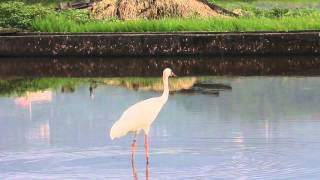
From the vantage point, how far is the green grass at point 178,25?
25016mm

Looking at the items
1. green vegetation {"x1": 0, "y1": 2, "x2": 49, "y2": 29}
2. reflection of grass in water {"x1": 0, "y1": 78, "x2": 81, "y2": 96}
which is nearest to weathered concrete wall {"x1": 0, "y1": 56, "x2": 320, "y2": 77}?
reflection of grass in water {"x1": 0, "y1": 78, "x2": 81, "y2": 96}

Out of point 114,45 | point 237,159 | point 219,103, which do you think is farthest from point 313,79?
point 237,159

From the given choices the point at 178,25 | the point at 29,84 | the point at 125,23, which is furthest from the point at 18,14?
the point at 29,84

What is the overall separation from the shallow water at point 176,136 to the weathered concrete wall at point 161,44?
5.07 meters

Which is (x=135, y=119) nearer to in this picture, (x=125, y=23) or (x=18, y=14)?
(x=125, y=23)

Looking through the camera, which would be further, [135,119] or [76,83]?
[76,83]

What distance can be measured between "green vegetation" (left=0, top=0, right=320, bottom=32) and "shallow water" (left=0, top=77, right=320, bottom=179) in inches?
312

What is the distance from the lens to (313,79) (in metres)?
18.2

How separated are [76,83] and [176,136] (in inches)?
257

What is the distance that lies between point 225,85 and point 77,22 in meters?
9.43

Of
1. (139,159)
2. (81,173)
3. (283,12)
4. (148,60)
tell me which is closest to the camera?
(81,173)

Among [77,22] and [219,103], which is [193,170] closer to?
[219,103]

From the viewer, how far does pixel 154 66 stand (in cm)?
2075

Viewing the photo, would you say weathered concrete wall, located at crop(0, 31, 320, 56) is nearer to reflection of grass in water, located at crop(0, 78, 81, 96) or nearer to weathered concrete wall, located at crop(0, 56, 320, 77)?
weathered concrete wall, located at crop(0, 56, 320, 77)
